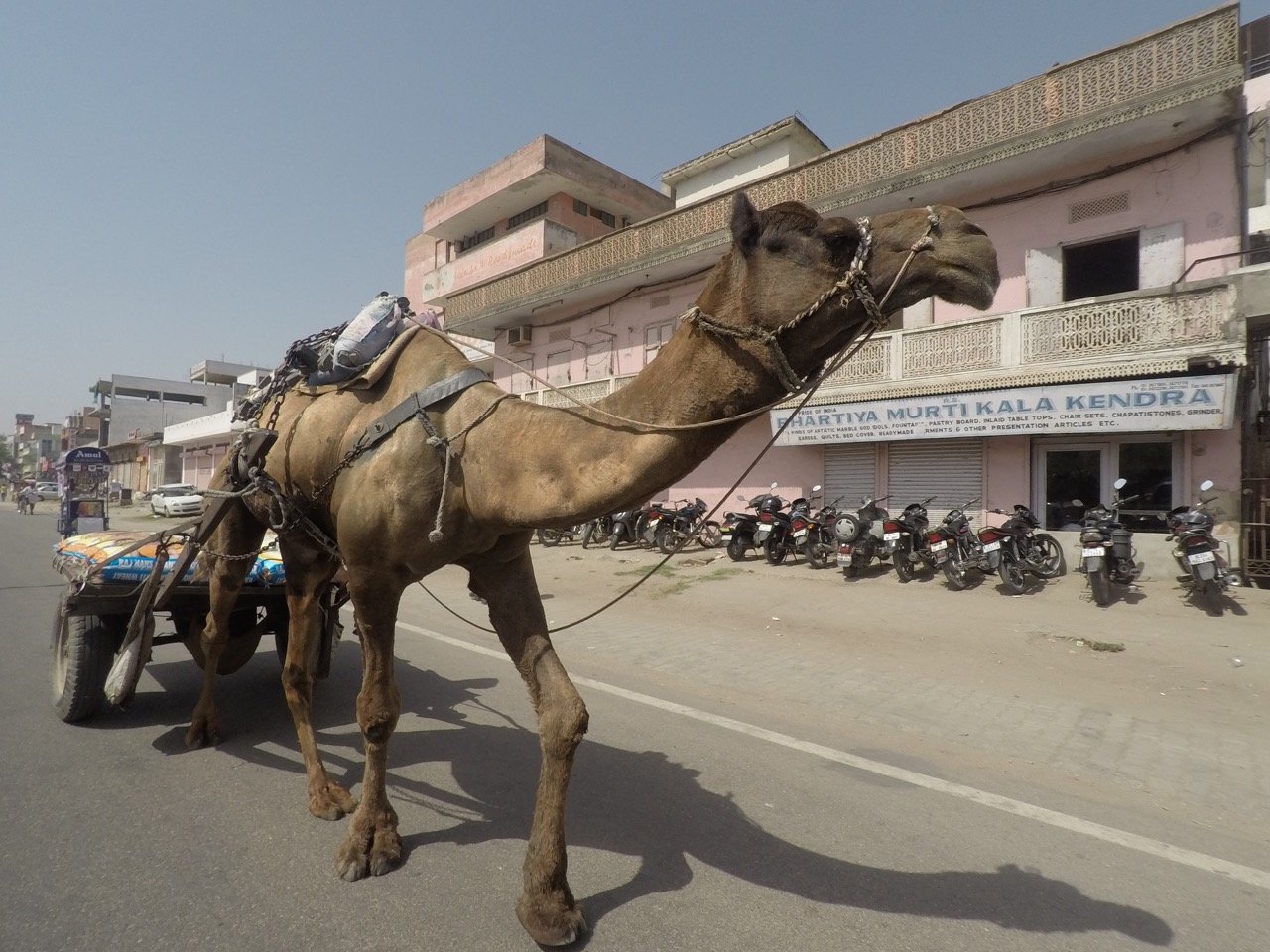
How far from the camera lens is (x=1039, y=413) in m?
10.7

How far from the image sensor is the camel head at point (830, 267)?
1.67m

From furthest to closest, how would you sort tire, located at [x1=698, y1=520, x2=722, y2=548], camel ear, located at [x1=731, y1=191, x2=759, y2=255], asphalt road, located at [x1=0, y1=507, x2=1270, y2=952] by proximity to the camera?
tire, located at [x1=698, y1=520, x2=722, y2=548] → asphalt road, located at [x1=0, y1=507, x2=1270, y2=952] → camel ear, located at [x1=731, y1=191, x2=759, y2=255]

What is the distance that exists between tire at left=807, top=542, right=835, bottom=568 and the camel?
9062 millimetres

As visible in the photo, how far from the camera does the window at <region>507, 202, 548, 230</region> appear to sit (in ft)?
78.9

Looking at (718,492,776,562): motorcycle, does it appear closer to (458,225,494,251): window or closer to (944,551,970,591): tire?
(944,551,970,591): tire

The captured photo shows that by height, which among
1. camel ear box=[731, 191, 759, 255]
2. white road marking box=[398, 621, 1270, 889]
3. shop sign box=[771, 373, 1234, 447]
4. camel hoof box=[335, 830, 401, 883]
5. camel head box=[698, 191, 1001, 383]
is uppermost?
shop sign box=[771, 373, 1234, 447]

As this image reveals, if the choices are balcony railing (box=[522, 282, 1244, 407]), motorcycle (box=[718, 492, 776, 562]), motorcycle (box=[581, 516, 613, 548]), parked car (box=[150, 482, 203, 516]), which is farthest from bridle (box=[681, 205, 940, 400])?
parked car (box=[150, 482, 203, 516])

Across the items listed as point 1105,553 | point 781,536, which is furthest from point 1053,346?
point 781,536

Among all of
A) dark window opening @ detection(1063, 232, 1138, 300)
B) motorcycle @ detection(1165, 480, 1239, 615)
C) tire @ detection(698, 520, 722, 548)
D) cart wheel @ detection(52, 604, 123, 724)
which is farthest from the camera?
tire @ detection(698, 520, 722, 548)

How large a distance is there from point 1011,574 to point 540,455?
8.88 m

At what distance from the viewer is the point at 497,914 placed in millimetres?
2441

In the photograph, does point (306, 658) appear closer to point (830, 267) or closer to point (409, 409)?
point (409, 409)

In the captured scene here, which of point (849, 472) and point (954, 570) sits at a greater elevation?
point (849, 472)

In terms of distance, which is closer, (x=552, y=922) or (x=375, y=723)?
(x=552, y=922)
